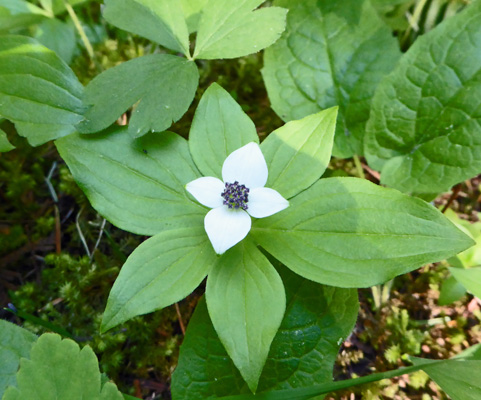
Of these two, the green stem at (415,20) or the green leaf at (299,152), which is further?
the green stem at (415,20)

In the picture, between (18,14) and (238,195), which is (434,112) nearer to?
(238,195)

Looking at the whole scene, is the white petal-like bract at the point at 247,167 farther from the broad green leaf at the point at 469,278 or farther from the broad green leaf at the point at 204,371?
the broad green leaf at the point at 469,278

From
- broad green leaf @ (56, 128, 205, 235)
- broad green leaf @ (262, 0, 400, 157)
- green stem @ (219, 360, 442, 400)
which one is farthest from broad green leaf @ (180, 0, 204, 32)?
green stem @ (219, 360, 442, 400)

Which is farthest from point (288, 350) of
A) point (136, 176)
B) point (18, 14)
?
point (18, 14)

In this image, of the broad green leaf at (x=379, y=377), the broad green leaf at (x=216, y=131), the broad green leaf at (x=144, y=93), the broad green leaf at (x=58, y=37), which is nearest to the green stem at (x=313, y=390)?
the broad green leaf at (x=379, y=377)

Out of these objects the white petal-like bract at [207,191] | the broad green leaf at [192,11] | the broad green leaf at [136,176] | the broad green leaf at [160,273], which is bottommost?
the broad green leaf at [160,273]
